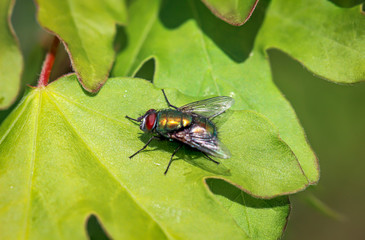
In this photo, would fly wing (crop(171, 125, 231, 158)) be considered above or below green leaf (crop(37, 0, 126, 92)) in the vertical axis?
below

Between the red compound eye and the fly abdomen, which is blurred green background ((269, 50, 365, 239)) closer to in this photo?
the fly abdomen

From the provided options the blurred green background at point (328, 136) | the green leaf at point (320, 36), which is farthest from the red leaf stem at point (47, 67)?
the blurred green background at point (328, 136)

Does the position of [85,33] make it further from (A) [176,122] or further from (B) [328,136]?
(B) [328,136]

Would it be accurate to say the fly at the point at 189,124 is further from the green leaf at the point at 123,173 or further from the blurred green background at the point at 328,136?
the blurred green background at the point at 328,136

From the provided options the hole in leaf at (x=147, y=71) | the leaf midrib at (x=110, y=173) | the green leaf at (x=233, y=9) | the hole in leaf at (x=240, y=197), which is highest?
the green leaf at (x=233, y=9)

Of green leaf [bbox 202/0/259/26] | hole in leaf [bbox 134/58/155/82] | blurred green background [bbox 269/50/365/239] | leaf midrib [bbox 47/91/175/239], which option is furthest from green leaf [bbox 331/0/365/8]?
blurred green background [bbox 269/50/365/239]
